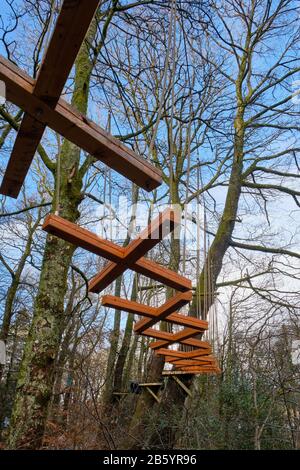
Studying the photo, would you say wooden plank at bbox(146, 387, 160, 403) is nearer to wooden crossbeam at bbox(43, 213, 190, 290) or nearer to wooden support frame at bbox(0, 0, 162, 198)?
wooden crossbeam at bbox(43, 213, 190, 290)

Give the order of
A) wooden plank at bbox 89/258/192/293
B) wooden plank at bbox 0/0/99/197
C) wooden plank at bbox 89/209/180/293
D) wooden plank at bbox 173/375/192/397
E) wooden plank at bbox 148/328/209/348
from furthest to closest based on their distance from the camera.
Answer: wooden plank at bbox 173/375/192/397, wooden plank at bbox 148/328/209/348, wooden plank at bbox 89/258/192/293, wooden plank at bbox 89/209/180/293, wooden plank at bbox 0/0/99/197

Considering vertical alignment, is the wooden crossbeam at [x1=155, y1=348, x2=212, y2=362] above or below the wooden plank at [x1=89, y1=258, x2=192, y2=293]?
below

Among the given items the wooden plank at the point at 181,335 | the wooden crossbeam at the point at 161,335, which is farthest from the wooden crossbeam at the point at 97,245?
the wooden crossbeam at the point at 161,335

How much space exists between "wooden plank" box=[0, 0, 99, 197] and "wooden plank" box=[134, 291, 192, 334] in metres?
1.14

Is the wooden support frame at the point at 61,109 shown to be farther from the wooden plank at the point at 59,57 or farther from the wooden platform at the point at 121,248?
the wooden platform at the point at 121,248

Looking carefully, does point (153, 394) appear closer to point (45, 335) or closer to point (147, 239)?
point (45, 335)

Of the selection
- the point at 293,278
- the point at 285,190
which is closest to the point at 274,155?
the point at 285,190

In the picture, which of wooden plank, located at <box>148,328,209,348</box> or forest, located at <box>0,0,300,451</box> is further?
wooden plank, located at <box>148,328,209,348</box>

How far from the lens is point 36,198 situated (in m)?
11.1

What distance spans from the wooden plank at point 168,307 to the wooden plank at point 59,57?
44.7 inches

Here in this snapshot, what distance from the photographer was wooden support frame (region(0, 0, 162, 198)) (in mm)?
1113

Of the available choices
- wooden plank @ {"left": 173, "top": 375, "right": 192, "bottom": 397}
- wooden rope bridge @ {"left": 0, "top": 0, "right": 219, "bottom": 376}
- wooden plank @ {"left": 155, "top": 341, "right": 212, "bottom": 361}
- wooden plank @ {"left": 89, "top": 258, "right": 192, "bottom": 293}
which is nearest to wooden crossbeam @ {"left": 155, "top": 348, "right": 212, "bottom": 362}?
wooden plank @ {"left": 155, "top": 341, "right": 212, "bottom": 361}

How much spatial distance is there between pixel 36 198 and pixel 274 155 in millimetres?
6128
